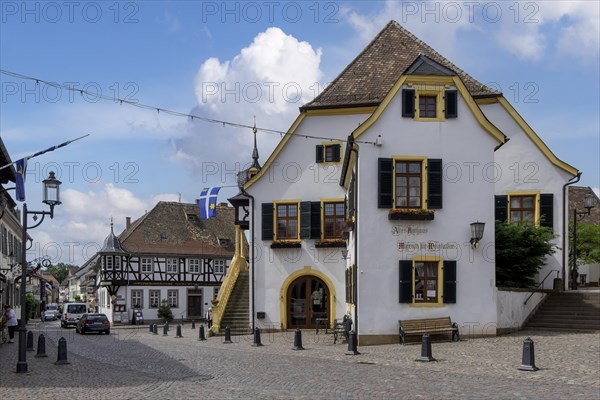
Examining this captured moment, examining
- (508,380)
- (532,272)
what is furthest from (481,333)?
(508,380)

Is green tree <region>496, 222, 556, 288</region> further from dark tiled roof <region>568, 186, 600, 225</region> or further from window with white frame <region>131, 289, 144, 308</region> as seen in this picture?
window with white frame <region>131, 289, 144, 308</region>

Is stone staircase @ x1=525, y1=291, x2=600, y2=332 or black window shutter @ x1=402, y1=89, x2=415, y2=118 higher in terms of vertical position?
black window shutter @ x1=402, y1=89, x2=415, y2=118

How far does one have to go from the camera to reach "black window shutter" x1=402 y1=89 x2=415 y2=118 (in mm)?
24062

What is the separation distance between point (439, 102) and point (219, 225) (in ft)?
138

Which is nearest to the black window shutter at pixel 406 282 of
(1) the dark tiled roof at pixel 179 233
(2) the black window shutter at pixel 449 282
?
(2) the black window shutter at pixel 449 282

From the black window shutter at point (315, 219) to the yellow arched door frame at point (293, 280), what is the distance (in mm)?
1427

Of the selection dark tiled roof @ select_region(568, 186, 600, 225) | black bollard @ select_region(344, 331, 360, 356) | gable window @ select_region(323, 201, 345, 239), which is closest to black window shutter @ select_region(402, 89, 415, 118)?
black bollard @ select_region(344, 331, 360, 356)

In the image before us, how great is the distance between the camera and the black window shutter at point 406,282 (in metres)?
23.5

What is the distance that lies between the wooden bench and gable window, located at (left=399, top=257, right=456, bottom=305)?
63 centimetres

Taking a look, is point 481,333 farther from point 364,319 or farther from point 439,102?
point 439,102

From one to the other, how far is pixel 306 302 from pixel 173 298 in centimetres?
2974

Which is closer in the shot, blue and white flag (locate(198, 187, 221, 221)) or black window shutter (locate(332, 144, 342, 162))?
black window shutter (locate(332, 144, 342, 162))

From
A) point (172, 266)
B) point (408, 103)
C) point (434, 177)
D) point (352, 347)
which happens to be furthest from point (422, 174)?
point (172, 266)

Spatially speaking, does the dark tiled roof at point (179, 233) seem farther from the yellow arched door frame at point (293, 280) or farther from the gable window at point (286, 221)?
the yellow arched door frame at point (293, 280)
